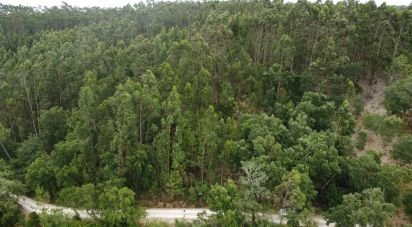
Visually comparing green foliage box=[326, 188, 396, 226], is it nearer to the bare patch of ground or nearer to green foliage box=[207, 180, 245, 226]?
green foliage box=[207, 180, 245, 226]

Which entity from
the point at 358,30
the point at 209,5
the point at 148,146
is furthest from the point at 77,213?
the point at 209,5

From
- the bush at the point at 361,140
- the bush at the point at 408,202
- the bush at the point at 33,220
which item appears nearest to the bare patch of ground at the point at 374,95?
the bush at the point at 361,140

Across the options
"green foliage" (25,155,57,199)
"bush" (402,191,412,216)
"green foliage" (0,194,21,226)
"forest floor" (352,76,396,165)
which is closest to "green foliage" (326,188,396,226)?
"bush" (402,191,412,216)

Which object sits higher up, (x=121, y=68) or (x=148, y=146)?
(x=121, y=68)

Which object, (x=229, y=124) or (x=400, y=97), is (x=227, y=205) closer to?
(x=229, y=124)

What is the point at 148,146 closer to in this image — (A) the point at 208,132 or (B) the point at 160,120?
(B) the point at 160,120

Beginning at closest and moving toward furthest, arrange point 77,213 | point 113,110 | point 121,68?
point 77,213 → point 113,110 → point 121,68

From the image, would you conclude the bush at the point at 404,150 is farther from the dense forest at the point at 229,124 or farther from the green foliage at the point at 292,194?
the green foliage at the point at 292,194
